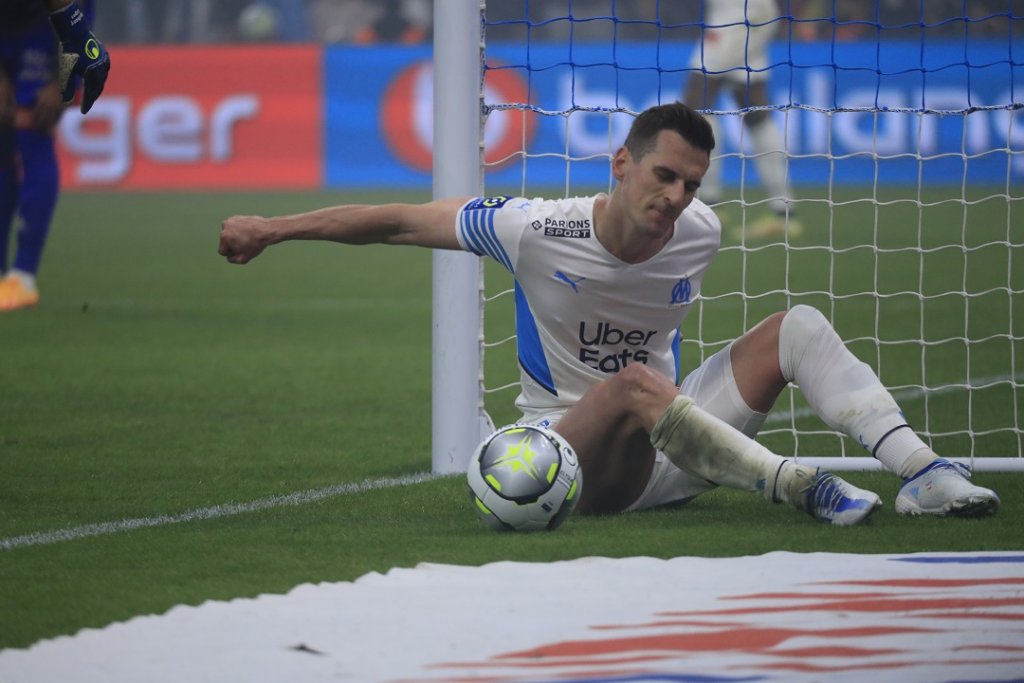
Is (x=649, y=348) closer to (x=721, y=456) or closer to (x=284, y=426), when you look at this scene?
(x=721, y=456)

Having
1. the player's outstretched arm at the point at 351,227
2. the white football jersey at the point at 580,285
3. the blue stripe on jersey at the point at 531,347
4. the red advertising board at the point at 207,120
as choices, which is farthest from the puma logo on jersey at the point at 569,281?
the red advertising board at the point at 207,120

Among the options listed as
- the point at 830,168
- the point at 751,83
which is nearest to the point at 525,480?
the point at 830,168

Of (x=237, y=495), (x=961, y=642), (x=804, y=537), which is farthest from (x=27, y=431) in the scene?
(x=961, y=642)

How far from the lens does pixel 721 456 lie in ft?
14.0

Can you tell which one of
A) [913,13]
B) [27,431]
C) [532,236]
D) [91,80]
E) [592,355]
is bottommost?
[27,431]

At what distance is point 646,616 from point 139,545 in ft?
4.75

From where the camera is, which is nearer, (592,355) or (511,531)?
(511,531)

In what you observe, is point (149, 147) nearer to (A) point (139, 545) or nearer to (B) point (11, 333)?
(B) point (11, 333)

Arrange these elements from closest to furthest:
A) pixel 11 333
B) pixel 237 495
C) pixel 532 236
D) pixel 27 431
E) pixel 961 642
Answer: pixel 961 642 → pixel 532 236 → pixel 237 495 → pixel 27 431 → pixel 11 333

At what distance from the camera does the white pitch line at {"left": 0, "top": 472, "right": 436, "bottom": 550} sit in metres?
4.40

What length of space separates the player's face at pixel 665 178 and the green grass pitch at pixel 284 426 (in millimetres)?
801

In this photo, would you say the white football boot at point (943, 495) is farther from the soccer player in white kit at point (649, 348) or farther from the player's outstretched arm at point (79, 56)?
the player's outstretched arm at point (79, 56)

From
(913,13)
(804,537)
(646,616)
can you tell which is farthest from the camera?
(913,13)

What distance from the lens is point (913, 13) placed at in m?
18.9
